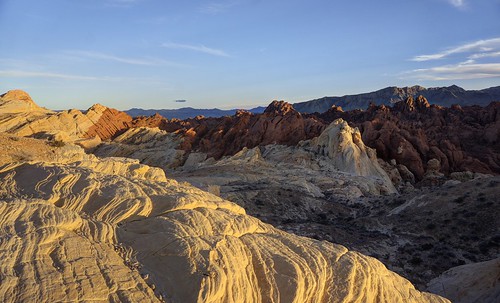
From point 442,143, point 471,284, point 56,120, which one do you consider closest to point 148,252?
point 471,284

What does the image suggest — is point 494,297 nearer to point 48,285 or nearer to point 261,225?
point 261,225

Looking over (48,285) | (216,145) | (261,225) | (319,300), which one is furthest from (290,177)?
(48,285)

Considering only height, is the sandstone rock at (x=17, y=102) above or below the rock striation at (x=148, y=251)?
above

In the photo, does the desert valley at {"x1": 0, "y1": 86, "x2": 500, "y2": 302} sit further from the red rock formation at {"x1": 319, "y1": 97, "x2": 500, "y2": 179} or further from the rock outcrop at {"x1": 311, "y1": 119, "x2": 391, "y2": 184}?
the red rock formation at {"x1": 319, "y1": 97, "x2": 500, "y2": 179}

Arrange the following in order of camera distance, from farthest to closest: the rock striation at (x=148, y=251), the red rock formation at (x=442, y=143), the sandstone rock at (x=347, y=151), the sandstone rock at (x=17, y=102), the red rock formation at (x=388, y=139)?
the sandstone rock at (x=17, y=102) < the red rock formation at (x=388, y=139) < the red rock formation at (x=442, y=143) < the sandstone rock at (x=347, y=151) < the rock striation at (x=148, y=251)

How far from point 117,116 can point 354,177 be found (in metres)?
56.6

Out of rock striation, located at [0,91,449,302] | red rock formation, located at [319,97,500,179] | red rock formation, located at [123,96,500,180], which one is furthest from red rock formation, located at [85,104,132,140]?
rock striation, located at [0,91,449,302]

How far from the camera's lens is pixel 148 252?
8852 mm

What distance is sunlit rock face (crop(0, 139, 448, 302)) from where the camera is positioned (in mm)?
7441

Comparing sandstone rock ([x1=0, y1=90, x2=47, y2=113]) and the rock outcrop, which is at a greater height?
sandstone rock ([x1=0, y1=90, x2=47, y2=113])

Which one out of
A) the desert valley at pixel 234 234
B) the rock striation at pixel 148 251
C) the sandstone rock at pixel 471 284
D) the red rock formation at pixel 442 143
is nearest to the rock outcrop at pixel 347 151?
the desert valley at pixel 234 234

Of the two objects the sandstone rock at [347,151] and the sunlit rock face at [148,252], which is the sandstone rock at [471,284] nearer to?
the sunlit rock face at [148,252]

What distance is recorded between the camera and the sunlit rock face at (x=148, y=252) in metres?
7.44

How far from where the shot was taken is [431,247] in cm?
2327
